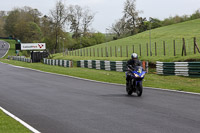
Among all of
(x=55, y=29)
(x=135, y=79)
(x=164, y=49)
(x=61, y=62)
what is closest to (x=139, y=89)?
(x=135, y=79)

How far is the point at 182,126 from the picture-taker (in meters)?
7.80

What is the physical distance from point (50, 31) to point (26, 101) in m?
88.2

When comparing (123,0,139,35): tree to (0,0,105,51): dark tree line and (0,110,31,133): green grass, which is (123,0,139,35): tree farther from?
(0,110,31,133): green grass

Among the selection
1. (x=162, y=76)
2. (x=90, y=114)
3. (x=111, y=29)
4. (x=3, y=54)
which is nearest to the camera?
(x=90, y=114)

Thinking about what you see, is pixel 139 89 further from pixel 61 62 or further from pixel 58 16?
pixel 58 16

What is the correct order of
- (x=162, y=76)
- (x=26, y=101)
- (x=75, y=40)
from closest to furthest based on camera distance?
1. (x=26, y=101)
2. (x=162, y=76)
3. (x=75, y=40)

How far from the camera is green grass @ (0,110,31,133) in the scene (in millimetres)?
7593

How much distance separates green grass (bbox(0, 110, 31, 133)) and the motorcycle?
580 cm

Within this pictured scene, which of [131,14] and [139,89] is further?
[131,14]

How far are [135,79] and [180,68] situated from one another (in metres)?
11.0

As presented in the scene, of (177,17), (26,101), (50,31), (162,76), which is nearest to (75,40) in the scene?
(50,31)

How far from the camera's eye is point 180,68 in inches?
936

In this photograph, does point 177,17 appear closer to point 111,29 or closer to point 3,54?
point 111,29

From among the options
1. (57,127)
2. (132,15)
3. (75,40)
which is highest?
(132,15)
